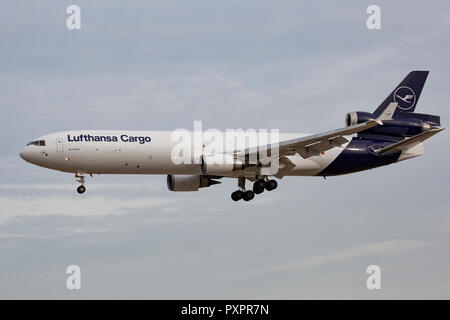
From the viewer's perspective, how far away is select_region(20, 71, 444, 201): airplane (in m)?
53.2

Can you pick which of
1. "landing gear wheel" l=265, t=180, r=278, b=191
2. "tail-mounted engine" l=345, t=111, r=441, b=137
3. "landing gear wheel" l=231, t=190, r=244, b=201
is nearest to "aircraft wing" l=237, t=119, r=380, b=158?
"landing gear wheel" l=265, t=180, r=278, b=191

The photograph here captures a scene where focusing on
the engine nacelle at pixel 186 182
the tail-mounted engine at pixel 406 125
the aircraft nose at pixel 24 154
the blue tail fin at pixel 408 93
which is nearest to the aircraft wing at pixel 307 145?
the tail-mounted engine at pixel 406 125

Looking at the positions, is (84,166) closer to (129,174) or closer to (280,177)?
(129,174)

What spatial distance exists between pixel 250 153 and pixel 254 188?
4.30m

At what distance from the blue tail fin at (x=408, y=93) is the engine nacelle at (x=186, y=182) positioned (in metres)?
13.7

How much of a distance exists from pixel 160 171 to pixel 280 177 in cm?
862

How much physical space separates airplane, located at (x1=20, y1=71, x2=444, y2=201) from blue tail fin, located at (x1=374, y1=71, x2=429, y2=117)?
0.30 meters

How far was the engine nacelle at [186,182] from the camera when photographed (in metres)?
59.7

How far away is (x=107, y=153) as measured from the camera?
53.6 m

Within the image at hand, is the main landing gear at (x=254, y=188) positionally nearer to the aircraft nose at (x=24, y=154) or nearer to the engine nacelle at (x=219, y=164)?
the engine nacelle at (x=219, y=164)

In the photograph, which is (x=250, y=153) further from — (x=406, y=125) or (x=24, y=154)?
(x=24, y=154)

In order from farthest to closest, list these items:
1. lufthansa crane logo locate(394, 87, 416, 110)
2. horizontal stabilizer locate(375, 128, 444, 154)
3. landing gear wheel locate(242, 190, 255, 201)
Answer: lufthansa crane logo locate(394, 87, 416, 110) → landing gear wheel locate(242, 190, 255, 201) → horizontal stabilizer locate(375, 128, 444, 154)

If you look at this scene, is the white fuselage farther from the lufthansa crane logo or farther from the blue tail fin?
the lufthansa crane logo

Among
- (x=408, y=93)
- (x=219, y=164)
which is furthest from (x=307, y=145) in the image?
(x=408, y=93)
